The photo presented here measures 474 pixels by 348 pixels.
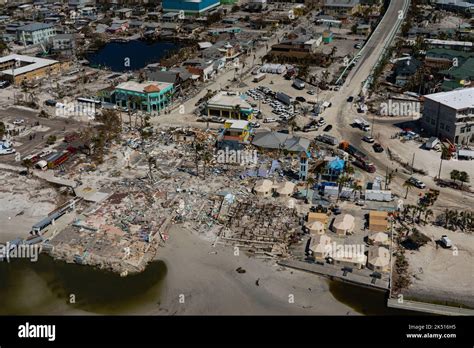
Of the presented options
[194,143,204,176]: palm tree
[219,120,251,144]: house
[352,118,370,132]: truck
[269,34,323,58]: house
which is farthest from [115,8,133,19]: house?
[352,118,370,132]: truck

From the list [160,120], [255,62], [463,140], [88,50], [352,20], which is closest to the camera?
[463,140]

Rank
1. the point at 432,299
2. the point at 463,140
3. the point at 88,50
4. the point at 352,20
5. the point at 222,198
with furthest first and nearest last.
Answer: the point at 352,20 → the point at 88,50 → the point at 463,140 → the point at 222,198 → the point at 432,299

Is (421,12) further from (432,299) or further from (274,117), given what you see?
(432,299)

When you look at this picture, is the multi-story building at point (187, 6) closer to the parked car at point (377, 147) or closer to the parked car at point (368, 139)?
the parked car at point (368, 139)

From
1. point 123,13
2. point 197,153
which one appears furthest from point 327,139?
point 123,13

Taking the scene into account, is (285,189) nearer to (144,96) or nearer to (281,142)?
(281,142)

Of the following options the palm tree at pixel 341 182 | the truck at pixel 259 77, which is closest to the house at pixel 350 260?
the palm tree at pixel 341 182

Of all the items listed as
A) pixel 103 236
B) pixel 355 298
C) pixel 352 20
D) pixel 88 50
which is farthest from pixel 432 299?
pixel 352 20
